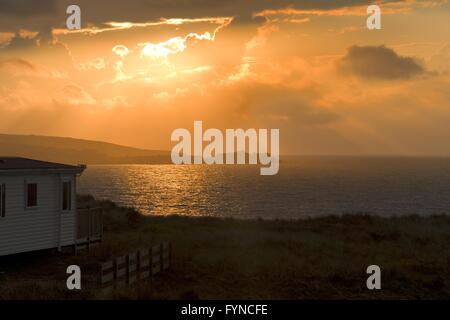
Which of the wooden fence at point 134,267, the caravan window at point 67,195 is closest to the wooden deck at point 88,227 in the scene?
the caravan window at point 67,195

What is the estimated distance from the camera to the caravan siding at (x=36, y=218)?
21.2 m

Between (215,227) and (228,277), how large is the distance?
1580cm

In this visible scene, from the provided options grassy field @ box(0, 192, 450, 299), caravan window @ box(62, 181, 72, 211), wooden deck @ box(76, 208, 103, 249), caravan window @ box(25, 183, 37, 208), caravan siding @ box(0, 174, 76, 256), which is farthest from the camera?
wooden deck @ box(76, 208, 103, 249)

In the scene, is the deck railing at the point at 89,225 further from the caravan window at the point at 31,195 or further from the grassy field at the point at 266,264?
the caravan window at the point at 31,195

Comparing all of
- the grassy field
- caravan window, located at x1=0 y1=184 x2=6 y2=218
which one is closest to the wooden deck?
the grassy field

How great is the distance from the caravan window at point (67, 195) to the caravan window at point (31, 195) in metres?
1.45

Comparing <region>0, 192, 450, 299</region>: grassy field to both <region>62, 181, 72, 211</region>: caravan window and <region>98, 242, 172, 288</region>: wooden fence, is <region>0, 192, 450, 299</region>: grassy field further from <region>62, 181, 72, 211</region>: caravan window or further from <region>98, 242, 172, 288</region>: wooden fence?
<region>62, 181, 72, 211</region>: caravan window

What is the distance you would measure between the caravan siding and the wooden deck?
0.66m

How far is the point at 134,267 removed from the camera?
60.6 feet

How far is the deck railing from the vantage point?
81.5ft

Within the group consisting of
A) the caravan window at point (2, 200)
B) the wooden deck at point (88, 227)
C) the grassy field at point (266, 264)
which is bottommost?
the grassy field at point (266, 264)

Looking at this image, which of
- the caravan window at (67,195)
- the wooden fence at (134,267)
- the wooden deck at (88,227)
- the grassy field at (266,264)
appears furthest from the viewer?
the wooden deck at (88,227)
